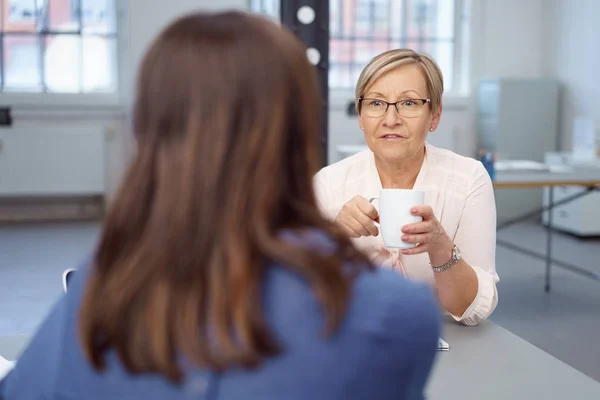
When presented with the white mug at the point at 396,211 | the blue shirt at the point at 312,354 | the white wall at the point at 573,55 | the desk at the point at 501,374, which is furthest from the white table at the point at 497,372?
the white wall at the point at 573,55

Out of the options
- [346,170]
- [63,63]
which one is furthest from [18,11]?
[346,170]

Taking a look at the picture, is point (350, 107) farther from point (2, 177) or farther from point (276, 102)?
point (276, 102)

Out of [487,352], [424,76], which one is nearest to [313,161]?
[487,352]

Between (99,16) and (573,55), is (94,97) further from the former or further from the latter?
(573,55)

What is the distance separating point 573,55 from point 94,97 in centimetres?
436

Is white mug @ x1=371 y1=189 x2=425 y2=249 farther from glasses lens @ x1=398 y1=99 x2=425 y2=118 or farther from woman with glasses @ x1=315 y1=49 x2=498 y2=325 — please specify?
glasses lens @ x1=398 y1=99 x2=425 y2=118

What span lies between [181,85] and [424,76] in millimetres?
1316

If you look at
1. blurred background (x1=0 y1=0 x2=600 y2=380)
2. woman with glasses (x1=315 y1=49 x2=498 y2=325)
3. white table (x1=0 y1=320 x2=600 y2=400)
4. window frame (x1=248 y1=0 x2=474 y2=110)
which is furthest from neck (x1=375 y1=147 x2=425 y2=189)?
window frame (x1=248 y1=0 x2=474 y2=110)

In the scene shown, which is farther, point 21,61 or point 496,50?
point 496,50

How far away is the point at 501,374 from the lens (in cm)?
134

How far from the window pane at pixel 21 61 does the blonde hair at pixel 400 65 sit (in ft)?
20.5

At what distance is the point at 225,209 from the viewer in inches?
29.4

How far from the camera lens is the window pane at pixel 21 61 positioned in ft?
25.0

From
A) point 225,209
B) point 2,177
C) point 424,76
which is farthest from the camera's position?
point 2,177
